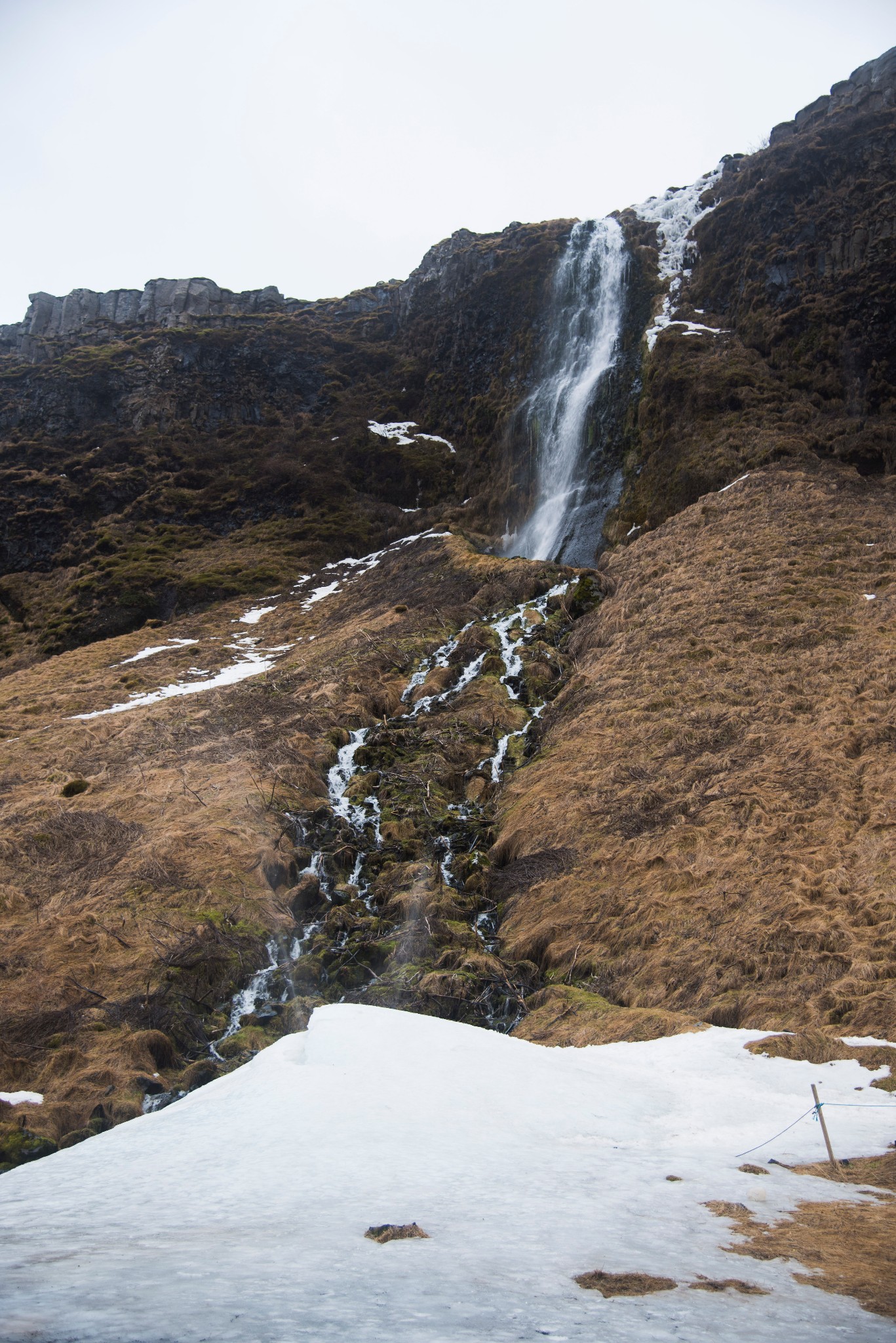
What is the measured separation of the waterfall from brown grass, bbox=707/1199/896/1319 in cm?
3453

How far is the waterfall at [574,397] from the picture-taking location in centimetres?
4191

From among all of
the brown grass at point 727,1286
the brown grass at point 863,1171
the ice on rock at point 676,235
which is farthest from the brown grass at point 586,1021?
the ice on rock at point 676,235

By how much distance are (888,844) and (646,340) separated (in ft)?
132

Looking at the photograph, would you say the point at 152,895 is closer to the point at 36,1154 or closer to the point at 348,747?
the point at 36,1154

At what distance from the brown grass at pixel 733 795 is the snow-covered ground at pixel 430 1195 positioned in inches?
70.7

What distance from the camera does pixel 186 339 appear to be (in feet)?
234

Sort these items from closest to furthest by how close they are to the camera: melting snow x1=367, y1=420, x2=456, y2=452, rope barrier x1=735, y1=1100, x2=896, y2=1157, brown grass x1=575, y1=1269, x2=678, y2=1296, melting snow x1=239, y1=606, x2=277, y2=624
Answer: brown grass x1=575, y1=1269, x2=678, y2=1296 → rope barrier x1=735, y1=1100, x2=896, y2=1157 → melting snow x1=239, y1=606, x2=277, y2=624 → melting snow x1=367, y1=420, x2=456, y2=452

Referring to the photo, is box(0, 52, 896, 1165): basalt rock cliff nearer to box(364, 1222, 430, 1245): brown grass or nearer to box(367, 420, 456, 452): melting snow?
box(367, 420, 456, 452): melting snow

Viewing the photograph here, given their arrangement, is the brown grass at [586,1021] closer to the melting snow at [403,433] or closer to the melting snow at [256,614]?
the melting snow at [256,614]

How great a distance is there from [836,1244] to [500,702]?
1969cm

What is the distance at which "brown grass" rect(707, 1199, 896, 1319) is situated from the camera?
4246mm

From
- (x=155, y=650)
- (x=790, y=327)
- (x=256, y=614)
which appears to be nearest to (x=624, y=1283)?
(x=155, y=650)

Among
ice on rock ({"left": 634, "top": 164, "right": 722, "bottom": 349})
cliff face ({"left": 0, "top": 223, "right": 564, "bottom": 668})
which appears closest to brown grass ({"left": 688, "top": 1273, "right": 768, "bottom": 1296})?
cliff face ({"left": 0, "top": 223, "right": 564, "bottom": 668})

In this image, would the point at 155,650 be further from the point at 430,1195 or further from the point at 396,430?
the point at 430,1195
